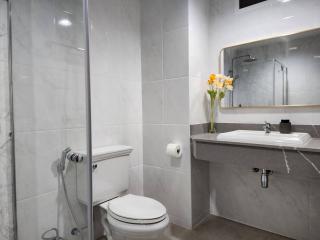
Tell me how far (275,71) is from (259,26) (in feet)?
1.36

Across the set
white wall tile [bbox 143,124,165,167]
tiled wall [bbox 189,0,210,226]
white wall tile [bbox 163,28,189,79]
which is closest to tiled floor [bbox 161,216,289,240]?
tiled wall [bbox 189,0,210,226]

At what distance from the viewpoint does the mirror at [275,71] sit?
5.20ft

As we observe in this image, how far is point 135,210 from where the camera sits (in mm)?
1411

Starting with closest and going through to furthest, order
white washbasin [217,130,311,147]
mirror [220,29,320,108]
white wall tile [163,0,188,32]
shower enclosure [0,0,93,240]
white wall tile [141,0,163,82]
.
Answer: shower enclosure [0,0,93,240] < white washbasin [217,130,311,147] < mirror [220,29,320,108] < white wall tile [163,0,188,32] < white wall tile [141,0,163,82]

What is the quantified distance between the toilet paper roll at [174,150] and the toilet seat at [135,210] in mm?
459

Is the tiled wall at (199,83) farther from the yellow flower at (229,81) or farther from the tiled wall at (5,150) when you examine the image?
the tiled wall at (5,150)

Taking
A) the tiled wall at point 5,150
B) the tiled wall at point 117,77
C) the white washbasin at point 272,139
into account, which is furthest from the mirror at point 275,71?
the tiled wall at point 5,150

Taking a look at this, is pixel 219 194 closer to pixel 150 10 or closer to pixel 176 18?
pixel 176 18

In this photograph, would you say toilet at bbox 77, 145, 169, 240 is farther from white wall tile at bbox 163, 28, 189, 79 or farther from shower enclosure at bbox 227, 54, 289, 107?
shower enclosure at bbox 227, 54, 289, 107

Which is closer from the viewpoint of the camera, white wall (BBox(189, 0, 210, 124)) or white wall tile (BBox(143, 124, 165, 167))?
white wall (BBox(189, 0, 210, 124))

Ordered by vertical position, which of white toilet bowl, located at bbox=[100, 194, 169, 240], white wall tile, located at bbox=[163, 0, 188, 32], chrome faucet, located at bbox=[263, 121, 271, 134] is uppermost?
white wall tile, located at bbox=[163, 0, 188, 32]

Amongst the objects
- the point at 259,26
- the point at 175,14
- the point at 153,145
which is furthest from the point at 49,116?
the point at 259,26

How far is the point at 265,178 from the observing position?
1.57 m

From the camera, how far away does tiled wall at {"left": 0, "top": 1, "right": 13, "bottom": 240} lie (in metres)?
1.19
